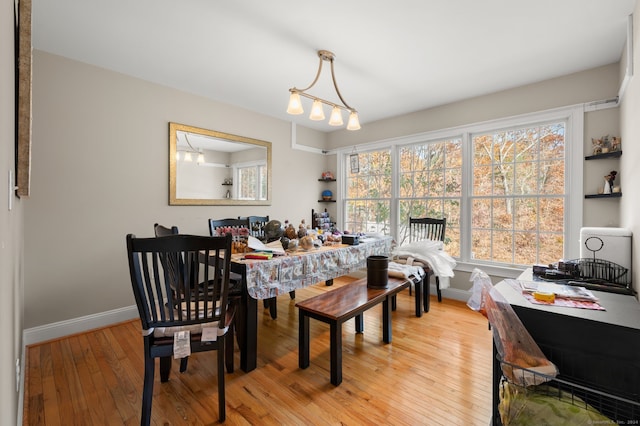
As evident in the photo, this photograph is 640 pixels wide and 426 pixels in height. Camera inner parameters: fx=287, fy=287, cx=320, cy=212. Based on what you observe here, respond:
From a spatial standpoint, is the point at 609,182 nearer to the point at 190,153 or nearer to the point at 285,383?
the point at 285,383

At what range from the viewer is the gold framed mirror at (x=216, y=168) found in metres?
3.37

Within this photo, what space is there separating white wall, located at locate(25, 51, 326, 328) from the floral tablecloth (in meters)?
1.60

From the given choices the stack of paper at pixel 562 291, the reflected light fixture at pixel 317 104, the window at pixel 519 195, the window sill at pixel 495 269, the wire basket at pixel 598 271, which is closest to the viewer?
the stack of paper at pixel 562 291

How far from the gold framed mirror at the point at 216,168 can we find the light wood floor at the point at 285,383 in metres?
1.66

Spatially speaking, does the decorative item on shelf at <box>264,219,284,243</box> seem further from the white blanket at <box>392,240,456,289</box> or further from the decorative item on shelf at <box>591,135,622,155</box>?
the decorative item on shelf at <box>591,135,622,155</box>

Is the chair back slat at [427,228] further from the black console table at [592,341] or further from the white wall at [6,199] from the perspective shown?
the white wall at [6,199]

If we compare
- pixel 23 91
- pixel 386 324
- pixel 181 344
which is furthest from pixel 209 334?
pixel 386 324

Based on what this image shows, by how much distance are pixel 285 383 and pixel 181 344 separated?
2.60 feet

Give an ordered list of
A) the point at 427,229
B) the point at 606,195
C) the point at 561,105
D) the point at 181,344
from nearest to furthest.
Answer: the point at 181,344
the point at 606,195
the point at 561,105
the point at 427,229

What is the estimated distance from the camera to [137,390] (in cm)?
187

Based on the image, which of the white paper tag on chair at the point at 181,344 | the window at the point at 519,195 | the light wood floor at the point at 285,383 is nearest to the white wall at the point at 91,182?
the light wood floor at the point at 285,383

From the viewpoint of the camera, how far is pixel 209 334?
1.58m

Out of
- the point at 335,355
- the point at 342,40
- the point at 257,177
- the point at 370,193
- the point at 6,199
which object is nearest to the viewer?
the point at 6,199

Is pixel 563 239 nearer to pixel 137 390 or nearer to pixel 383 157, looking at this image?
pixel 383 157
